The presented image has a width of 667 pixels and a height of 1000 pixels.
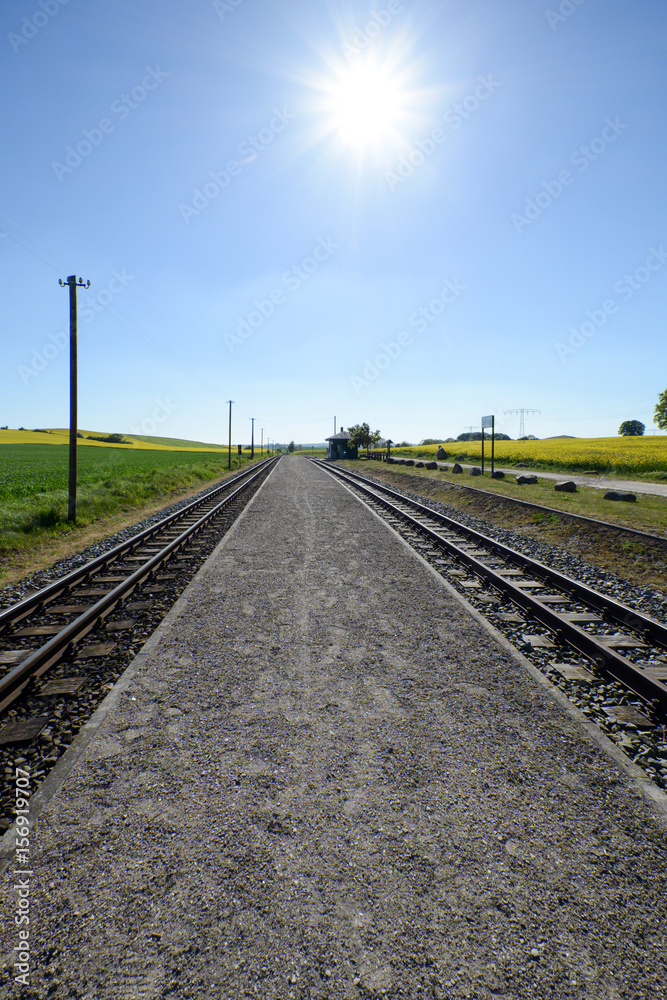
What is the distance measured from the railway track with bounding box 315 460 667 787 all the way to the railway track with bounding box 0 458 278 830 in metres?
4.73

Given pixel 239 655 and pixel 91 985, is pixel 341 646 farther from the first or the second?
pixel 91 985

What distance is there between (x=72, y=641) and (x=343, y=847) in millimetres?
4230

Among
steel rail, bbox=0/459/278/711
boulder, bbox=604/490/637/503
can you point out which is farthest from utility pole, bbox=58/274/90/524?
boulder, bbox=604/490/637/503

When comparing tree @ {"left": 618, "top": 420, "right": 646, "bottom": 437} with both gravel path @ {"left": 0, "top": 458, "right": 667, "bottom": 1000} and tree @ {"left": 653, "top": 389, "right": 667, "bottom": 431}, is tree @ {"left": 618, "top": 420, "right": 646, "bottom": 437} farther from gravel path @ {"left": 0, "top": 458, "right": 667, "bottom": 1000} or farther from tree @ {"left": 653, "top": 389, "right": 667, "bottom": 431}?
gravel path @ {"left": 0, "top": 458, "right": 667, "bottom": 1000}

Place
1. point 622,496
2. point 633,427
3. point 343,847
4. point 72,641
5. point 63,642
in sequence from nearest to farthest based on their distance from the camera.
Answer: point 343,847, point 63,642, point 72,641, point 622,496, point 633,427

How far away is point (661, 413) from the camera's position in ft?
220

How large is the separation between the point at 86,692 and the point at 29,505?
1157cm

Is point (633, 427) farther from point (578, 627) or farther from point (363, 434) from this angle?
point (578, 627)

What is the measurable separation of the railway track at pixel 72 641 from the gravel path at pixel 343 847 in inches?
17.3

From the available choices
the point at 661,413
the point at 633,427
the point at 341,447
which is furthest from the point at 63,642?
the point at 633,427

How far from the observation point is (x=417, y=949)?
7.39ft

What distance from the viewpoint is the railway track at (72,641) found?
3950 mm

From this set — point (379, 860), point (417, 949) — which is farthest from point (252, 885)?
point (417, 949)

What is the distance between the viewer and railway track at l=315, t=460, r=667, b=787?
4.16 metres
